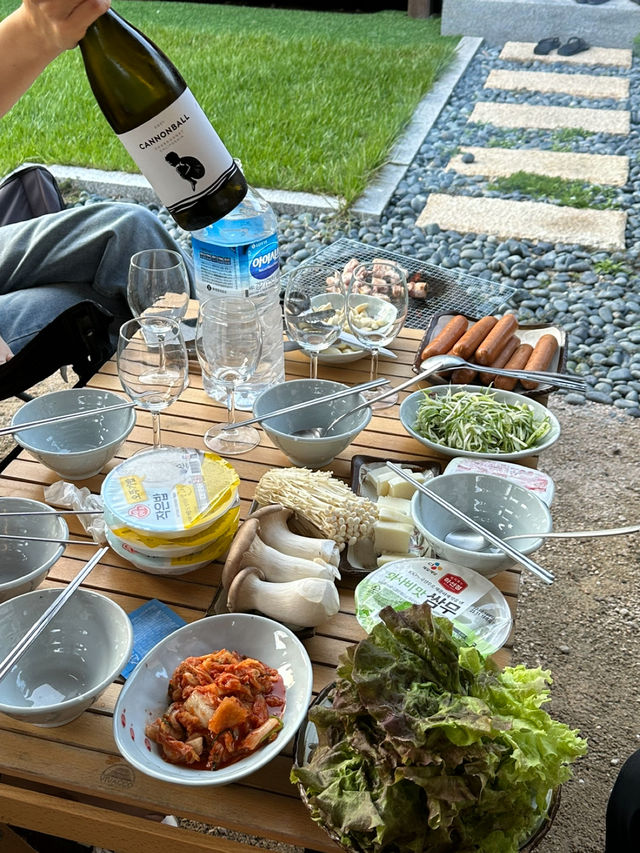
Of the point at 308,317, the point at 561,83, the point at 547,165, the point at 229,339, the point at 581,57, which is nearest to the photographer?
the point at 229,339

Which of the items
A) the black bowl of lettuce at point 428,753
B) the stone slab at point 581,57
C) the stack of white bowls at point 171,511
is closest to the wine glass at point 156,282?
the stack of white bowls at point 171,511

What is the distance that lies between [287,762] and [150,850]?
Result: 227 mm

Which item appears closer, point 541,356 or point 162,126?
point 162,126

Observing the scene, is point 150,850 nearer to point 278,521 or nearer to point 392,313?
point 278,521

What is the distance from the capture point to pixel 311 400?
1.73 meters

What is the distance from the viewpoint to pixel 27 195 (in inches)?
123

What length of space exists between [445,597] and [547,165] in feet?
15.8

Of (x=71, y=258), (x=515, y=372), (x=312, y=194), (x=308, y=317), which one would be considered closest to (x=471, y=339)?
(x=515, y=372)

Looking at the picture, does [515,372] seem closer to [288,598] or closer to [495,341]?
[495,341]

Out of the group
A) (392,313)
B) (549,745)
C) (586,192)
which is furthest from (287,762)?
(586,192)

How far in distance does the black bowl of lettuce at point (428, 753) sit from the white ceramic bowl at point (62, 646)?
35 cm

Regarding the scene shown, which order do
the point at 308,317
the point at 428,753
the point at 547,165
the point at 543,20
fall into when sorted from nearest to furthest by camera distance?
the point at 428,753, the point at 308,317, the point at 547,165, the point at 543,20

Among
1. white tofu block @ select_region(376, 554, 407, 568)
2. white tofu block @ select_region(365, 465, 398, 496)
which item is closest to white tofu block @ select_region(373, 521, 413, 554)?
white tofu block @ select_region(376, 554, 407, 568)

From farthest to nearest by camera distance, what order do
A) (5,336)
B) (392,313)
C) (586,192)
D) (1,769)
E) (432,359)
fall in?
(586,192) → (5,336) → (432,359) → (392,313) → (1,769)
